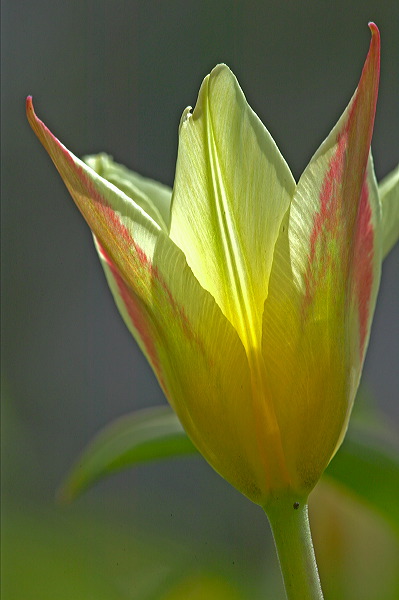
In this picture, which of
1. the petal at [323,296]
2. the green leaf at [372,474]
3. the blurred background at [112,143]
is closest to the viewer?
the petal at [323,296]

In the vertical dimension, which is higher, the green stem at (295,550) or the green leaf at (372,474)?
the green stem at (295,550)

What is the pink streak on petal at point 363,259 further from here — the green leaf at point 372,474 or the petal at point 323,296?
the green leaf at point 372,474

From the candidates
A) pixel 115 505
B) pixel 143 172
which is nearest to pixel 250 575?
pixel 115 505

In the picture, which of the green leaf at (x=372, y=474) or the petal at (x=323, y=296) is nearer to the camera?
the petal at (x=323, y=296)

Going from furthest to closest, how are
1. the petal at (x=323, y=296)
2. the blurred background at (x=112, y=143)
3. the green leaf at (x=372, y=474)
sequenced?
the blurred background at (x=112, y=143) < the green leaf at (x=372, y=474) < the petal at (x=323, y=296)

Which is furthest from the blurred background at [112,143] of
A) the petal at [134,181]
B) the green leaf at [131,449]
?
the petal at [134,181]

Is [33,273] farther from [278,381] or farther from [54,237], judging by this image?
[278,381]

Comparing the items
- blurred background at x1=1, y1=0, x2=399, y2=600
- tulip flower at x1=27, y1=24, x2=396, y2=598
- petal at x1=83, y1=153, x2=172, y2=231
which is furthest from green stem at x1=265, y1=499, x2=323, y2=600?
blurred background at x1=1, y1=0, x2=399, y2=600

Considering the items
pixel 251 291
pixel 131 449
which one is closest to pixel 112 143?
pixel 131 449
